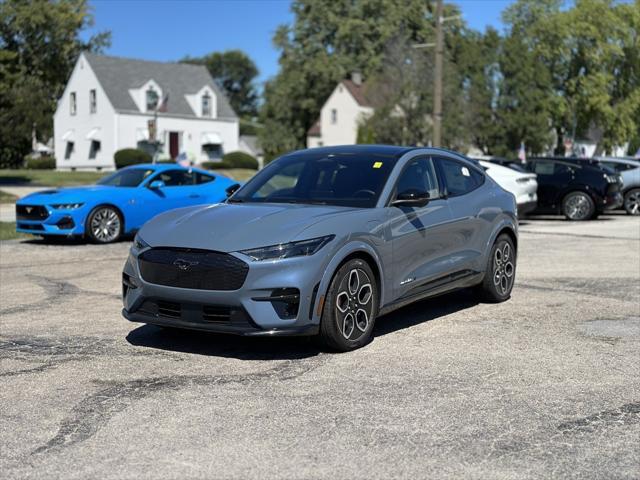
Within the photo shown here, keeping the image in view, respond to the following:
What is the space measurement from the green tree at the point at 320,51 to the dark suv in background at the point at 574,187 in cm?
4797

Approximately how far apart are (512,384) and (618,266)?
6.59 meters

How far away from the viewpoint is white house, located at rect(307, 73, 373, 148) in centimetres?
6619

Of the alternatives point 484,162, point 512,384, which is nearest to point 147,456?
point 512,384

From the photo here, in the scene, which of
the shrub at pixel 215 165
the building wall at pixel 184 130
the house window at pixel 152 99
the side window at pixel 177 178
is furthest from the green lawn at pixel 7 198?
the house window at pixel 152 99

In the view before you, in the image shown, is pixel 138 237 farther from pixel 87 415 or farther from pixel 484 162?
pixel 484 162

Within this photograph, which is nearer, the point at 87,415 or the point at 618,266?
the point at 87,415

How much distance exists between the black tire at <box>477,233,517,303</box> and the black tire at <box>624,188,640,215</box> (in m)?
16.2

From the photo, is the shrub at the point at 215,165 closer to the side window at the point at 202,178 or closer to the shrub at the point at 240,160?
the shrub at the point at 240,160

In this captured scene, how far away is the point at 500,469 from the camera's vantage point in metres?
3.94

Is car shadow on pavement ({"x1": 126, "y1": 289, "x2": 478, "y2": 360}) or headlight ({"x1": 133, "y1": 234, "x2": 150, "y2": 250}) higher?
headlight ({"x1": 133, "y1": 234, "x2": 150, "y2": 250})

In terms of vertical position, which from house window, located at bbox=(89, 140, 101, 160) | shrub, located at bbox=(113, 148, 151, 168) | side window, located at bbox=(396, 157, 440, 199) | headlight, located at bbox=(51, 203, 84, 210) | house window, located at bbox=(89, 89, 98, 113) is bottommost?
headlight, located at bbox=(51, 203, 84, 210)

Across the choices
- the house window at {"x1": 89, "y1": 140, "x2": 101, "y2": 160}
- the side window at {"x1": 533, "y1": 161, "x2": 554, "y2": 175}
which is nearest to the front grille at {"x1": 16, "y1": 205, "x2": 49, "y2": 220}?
the side window at {"x1": 533, "y1": 161, "x2": 554, "y2": 175}

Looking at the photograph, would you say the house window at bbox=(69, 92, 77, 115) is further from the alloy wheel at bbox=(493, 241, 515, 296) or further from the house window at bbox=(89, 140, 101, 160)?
the alloy wheel at bbox=(493, 241, 515, 296)

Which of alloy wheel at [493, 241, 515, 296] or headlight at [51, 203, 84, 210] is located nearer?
alloy wheel at [493, 241, 515, 296]
